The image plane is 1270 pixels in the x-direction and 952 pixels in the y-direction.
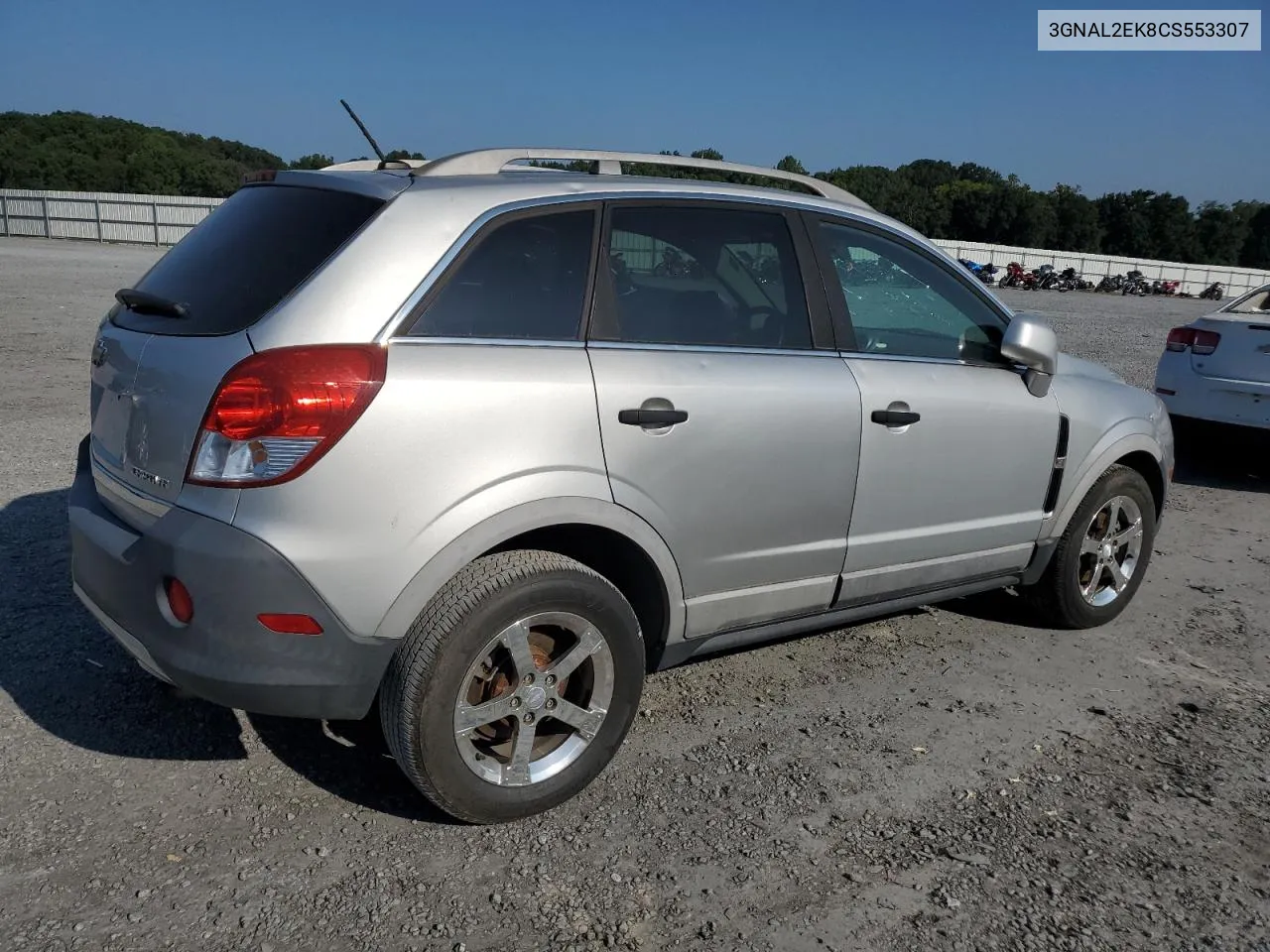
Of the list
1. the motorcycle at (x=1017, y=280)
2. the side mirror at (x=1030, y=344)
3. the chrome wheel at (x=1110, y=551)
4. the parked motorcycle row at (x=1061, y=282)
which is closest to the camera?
the side mirror at (x=1030, y=344)

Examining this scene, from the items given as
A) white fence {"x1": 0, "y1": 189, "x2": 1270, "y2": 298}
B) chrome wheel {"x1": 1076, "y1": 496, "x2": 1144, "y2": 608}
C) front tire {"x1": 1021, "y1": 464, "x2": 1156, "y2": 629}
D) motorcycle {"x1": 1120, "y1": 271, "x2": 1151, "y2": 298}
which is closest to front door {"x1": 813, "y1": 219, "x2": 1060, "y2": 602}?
front tire {"x1": 1021, "y1": 464, "x2": 1156, "y2": 629}

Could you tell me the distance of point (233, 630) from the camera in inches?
104

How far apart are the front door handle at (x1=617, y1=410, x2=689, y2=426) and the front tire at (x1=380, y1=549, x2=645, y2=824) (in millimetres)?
Result: 445

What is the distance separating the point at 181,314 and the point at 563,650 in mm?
1446

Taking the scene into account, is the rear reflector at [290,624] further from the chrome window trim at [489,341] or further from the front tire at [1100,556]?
the front tire at [1100,556]

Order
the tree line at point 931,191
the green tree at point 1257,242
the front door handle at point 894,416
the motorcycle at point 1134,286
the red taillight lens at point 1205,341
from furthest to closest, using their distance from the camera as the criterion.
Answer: the green tree at point 1257,242, the tree line at point 931,191, the motorcycle at point 1134,286, the red taillight lens at point 1205,341, the front door handle at point 894,416

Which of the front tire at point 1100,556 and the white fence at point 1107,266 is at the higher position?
the white fence at point 1107,266

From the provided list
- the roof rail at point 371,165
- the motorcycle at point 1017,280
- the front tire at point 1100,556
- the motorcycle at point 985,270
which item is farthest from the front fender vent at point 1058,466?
the motorcycle at point 1017,280

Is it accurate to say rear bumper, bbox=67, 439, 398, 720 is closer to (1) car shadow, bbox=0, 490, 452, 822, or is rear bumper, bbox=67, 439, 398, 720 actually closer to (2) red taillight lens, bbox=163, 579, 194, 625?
(2) red taillight lens, bbox=163, 579, 194, 625

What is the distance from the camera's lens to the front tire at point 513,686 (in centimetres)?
280

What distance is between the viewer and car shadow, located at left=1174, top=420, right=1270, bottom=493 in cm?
807

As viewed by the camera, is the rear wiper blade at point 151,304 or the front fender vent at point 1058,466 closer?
the rear wiper blade at point 151,304

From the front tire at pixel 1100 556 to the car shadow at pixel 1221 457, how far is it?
3608 mm

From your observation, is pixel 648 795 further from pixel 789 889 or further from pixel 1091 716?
pixel 1091 716
